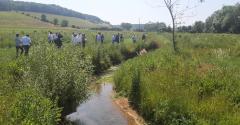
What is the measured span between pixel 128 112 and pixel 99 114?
4.56ft

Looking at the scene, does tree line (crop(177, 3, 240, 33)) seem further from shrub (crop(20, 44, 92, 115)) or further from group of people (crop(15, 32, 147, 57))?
shrub (crop(20, 44, 92, 115))

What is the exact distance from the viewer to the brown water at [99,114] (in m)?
18.3

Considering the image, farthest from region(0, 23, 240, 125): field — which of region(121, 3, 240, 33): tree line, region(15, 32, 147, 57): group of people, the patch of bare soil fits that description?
region(121, 3, 240, 33): tree line

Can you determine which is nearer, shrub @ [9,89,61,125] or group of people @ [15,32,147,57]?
shrub @ [9,89,61,125]

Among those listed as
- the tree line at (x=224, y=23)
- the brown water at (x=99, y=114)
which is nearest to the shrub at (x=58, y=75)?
→ the brown water at (x=99, y=114)

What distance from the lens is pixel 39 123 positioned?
10.9 m

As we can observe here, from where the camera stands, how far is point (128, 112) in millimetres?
19891

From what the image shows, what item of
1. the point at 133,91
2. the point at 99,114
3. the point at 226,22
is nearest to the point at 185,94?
the point at 133,91

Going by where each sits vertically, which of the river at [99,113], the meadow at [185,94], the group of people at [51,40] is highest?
the group of people at [51,40]

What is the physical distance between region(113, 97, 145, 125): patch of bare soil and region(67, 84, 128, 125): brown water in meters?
0.22

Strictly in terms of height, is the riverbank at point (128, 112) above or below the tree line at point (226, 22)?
below

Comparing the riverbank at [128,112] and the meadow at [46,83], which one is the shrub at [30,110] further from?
the riverbank at [128,112]

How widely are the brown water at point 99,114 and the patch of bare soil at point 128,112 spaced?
0.73 feet

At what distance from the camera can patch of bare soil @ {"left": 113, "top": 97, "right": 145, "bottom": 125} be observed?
59.7 ft
